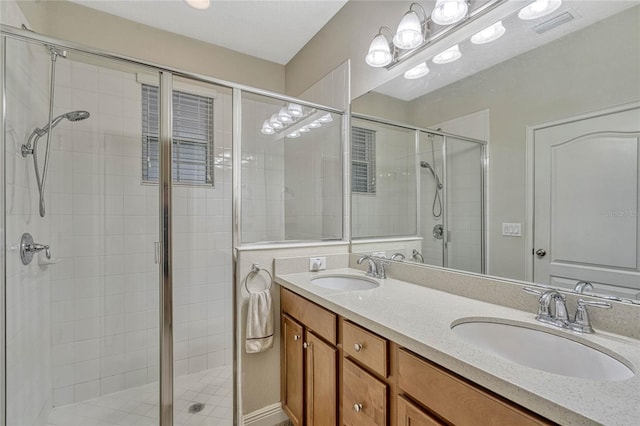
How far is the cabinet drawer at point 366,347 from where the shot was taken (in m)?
0.98

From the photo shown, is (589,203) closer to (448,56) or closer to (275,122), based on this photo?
(448,56)

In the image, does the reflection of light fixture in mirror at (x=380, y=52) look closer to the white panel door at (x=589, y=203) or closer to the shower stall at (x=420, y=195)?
the shower stall at (x=420, y=195)

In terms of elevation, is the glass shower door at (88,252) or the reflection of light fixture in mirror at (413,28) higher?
the reflection of light fixture in mirror at (413,28)

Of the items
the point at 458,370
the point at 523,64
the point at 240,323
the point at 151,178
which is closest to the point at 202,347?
the point at 240,323

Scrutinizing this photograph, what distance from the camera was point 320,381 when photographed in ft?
4.40

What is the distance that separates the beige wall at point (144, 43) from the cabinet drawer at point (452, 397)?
2.57 meters

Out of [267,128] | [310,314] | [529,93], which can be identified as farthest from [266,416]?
[529,93]

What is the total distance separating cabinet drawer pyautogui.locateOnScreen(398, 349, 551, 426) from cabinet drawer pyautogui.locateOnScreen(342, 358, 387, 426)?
0.42 ft

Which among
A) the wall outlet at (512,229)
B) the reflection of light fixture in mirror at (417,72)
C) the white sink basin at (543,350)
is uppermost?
the reflection of light fixture in mirror at (417,72)

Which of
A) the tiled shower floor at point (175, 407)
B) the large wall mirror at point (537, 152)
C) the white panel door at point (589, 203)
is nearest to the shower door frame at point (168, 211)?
the tiled shower floor at point (175, 407)

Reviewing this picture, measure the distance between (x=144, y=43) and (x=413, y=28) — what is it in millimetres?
2065

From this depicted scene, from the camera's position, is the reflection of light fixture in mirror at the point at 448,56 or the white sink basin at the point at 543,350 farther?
the reflection of light fixture in mirror at the point at 448,56

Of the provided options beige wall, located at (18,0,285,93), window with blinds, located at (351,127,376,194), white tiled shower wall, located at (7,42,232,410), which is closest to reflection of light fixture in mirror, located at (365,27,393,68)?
window with blinds, located at (351,127,376,194)

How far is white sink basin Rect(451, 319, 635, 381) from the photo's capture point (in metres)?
0.76
